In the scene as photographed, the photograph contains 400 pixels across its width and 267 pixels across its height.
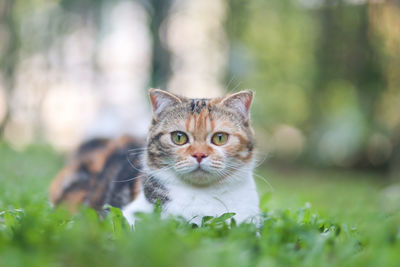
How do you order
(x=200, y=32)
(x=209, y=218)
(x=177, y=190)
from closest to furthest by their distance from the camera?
(x=209, y=218) → (x=177, y=190) → (x=200, y=32)

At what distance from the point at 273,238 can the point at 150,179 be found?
39.7 inches

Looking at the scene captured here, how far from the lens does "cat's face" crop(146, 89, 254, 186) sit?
91.5 inches

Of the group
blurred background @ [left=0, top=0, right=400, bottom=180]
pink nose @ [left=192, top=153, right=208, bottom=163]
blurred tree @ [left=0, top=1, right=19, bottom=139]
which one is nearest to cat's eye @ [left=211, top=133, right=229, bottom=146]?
pink nose @ [left=192, top=153, right=208, bottom=163]

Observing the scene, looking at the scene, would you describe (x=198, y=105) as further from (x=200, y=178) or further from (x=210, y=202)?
(x=210, y=202)

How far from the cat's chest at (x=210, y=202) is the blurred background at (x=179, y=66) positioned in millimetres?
5282

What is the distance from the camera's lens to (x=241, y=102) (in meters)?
2.65

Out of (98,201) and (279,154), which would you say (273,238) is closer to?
(98,201)

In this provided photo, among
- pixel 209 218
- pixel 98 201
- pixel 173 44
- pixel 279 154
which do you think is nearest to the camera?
pixel 209 218

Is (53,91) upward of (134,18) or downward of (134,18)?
downward

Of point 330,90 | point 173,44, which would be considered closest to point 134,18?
point 173,44

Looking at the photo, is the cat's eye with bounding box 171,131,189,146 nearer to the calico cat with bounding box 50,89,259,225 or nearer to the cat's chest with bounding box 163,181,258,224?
the calico cat with bounding box 50,89,259,225

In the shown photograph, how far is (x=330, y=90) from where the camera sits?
10.6m

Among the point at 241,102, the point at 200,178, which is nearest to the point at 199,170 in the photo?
the point at 200,178

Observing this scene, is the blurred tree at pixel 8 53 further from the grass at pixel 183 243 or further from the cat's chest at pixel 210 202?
the cat's chest at pixel 210 202
